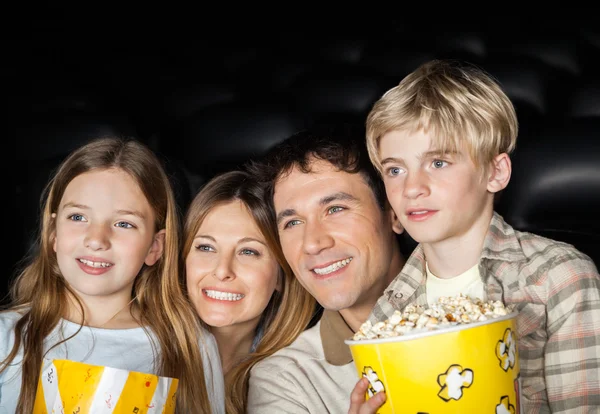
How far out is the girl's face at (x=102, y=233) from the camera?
1955 mm

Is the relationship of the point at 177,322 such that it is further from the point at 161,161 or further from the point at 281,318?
the point at 161,161

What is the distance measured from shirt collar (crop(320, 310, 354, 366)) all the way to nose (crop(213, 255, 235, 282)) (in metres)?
0.30

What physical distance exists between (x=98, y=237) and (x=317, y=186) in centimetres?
62

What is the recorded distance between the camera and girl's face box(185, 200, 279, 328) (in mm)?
2041

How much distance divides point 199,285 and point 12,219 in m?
0.70

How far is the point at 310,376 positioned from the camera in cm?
190

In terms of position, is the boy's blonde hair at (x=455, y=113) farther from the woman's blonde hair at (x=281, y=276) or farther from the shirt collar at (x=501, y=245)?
the woman's blonde hair at (x=281, y=276)

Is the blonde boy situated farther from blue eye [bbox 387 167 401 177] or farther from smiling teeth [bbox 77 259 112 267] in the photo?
smiling teeth [bbox 77 259 112 267]

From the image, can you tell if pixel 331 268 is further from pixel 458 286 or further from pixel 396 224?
pixel 458 286

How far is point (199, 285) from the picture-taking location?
6.83 ft

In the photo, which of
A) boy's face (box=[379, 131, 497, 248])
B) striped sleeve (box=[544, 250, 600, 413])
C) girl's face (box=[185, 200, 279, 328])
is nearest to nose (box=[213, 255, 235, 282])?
girl's face (box=[185, 200, 279, 328])

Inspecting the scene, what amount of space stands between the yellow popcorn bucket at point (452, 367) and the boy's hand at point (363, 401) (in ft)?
0.09

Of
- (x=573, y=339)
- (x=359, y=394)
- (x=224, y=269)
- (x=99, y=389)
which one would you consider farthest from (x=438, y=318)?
(x=224, y=269)

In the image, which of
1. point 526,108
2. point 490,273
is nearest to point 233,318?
point 490,273
